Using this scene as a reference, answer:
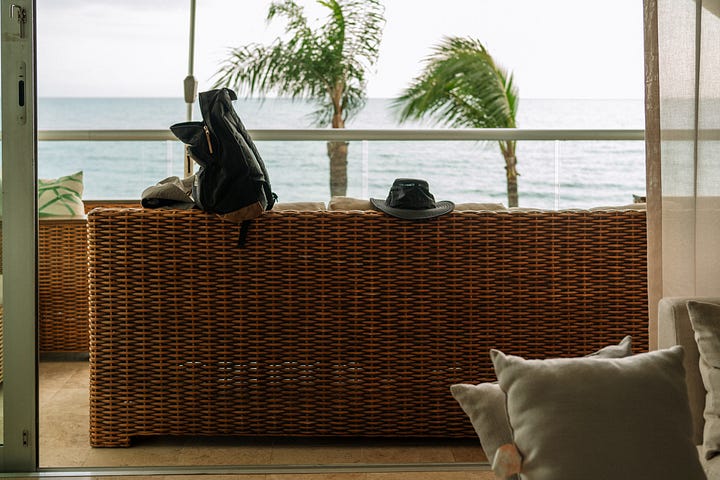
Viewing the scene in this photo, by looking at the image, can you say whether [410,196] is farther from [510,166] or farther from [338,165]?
[510,166]

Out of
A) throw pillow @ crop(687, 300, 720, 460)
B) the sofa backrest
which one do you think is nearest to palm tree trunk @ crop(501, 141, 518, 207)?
the sofa backrest

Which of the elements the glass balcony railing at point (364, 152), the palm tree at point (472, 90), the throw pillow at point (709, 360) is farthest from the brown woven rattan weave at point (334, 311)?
the palm tree at point (472, 90)

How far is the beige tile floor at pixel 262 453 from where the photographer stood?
2548mm

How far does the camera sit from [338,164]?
541cm

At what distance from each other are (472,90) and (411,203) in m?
6.74

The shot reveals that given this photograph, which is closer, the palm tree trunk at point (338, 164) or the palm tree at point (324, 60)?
the palm tree trunk at point (338, 164)

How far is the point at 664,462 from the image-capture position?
1431 mm

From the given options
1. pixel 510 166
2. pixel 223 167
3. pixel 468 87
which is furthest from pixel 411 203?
pixel 468 87

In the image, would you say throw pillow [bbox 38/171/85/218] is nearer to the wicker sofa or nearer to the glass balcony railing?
the glass balcony railing

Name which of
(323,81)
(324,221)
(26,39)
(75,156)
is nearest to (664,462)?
(324,221)

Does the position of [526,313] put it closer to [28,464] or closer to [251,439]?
[251,439]

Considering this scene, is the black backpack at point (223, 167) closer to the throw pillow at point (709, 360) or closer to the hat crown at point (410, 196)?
the hat crown at point (410, 196)

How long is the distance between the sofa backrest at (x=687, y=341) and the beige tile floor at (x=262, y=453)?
0.85m

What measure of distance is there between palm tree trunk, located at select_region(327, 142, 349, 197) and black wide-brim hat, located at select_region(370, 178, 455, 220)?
235 cm
